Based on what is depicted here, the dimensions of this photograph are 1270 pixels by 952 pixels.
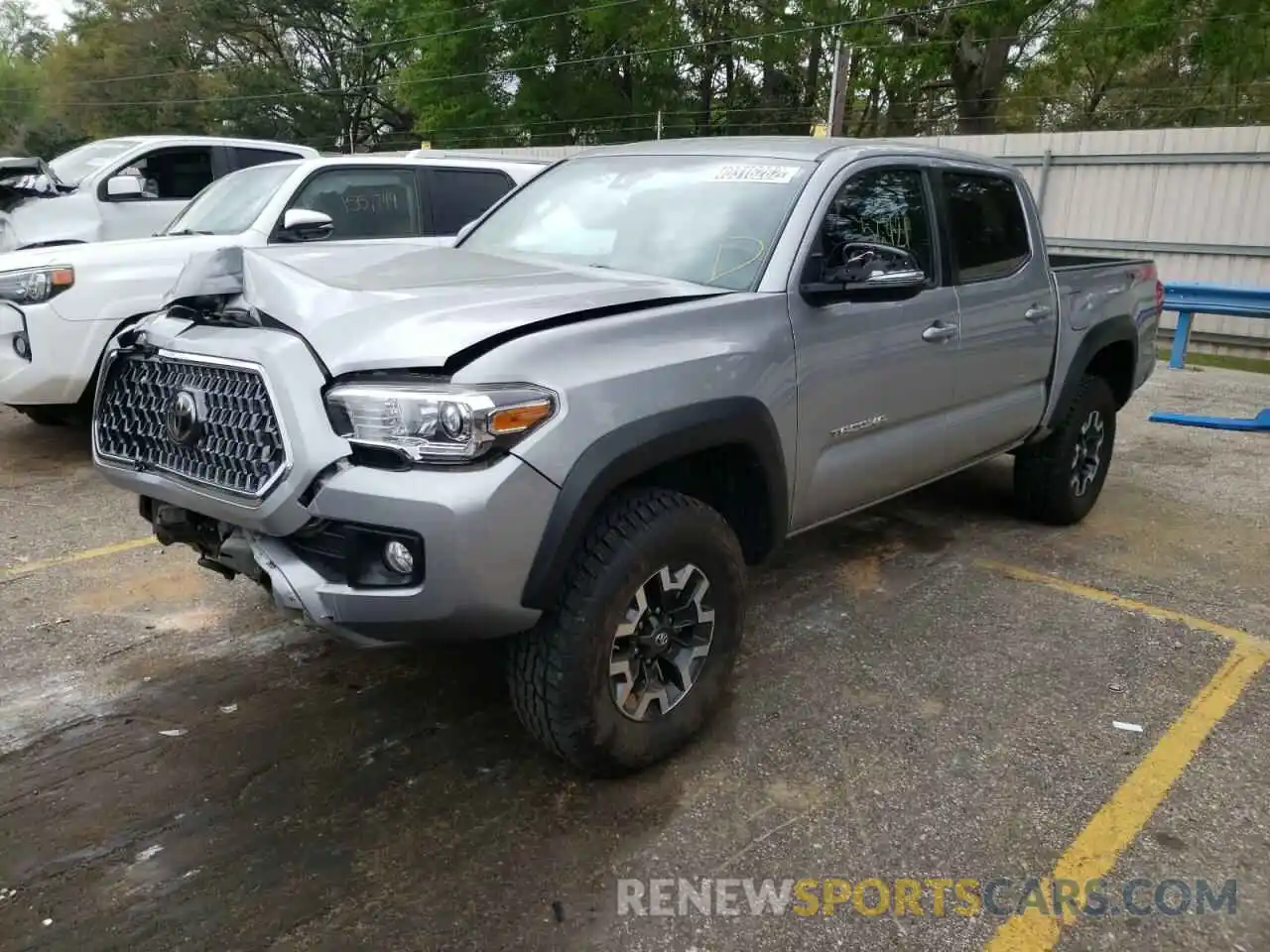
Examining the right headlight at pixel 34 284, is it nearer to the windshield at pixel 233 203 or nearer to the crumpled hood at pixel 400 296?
the windshield at pixel 233 203

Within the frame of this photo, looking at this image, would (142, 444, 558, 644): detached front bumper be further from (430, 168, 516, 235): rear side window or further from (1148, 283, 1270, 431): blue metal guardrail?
(1148, 283, 1270, 431): blue metal guardrail

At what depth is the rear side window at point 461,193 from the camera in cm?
763

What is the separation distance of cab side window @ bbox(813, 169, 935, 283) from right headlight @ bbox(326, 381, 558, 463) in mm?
1473

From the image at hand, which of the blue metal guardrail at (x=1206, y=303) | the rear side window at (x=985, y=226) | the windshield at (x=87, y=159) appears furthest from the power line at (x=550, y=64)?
the rear side window at (x=985, y=226)

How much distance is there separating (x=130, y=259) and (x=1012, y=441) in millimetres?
5106

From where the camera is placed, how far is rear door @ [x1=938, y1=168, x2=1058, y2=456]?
4379 millimetres

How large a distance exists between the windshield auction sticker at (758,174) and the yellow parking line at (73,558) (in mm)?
3290

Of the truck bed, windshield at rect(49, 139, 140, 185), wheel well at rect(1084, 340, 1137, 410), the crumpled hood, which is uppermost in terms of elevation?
→ windshield at rect(49, 139, 140, 185)

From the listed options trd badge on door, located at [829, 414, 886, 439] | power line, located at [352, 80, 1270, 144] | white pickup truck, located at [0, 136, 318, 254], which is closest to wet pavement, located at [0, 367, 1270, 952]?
trd badge on door, located at [829, 414, 886, 439]

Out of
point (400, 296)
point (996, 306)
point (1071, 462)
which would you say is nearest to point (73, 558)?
point (400, 296)

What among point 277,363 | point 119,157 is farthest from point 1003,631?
point 119,157

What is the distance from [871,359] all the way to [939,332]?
53 cm

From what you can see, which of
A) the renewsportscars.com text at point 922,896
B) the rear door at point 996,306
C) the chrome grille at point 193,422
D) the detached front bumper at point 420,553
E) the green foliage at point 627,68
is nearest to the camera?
the detached front bumper at point 420,553

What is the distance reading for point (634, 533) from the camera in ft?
9.20
